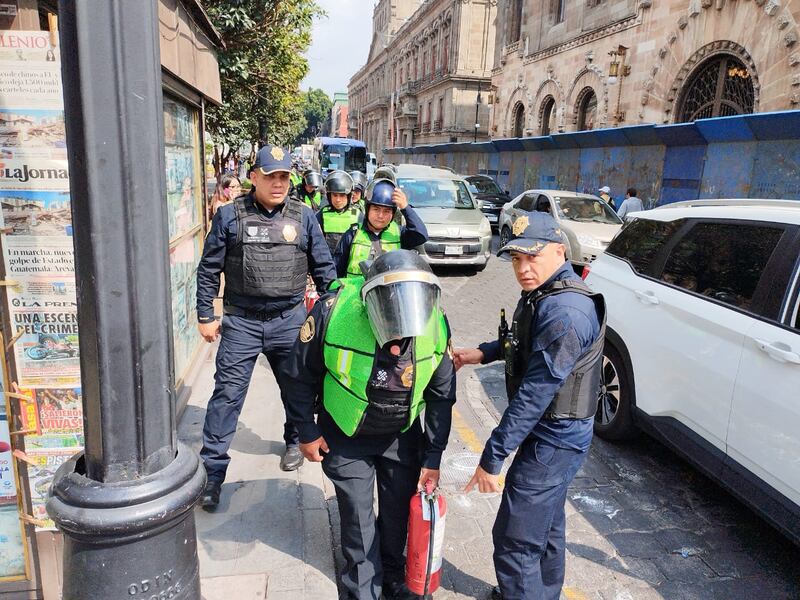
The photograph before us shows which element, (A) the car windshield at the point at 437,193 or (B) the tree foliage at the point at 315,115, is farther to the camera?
(B) the tree foliage at the point at 315,115

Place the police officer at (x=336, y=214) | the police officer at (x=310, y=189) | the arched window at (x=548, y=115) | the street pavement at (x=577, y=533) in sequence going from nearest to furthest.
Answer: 1. the street pavement at (x=577, y=533)
2. the police officer at (x=336, y=214)
3. the police officer at (x=310, y=189)
4. the arched window at (x=548, y=115)

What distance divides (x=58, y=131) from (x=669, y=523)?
3867mm

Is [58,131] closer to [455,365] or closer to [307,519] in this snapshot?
[455,365]

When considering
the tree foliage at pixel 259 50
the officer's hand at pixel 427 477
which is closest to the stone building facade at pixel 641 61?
the tree foliage at pixel 259 50

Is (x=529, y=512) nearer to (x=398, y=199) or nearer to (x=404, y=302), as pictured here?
(x=404, y=302)

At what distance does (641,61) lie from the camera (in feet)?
62.8

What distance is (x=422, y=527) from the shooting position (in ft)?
7.66

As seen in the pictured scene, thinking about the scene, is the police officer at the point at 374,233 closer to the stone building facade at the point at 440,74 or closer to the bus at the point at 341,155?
the bus at the point at 341,155

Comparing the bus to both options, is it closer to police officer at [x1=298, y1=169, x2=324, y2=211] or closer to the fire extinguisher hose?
police officer at [x1=298, y1=169, x2=324, y2=211]

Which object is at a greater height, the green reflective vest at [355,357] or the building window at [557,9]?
the building window at [557,9]

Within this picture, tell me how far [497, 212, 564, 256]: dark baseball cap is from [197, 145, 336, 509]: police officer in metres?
1.61

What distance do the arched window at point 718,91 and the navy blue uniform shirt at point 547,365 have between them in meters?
15.7

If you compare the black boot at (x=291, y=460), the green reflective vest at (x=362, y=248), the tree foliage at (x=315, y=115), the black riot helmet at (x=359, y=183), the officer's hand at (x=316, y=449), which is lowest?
the black boot at (x=291, y=460)

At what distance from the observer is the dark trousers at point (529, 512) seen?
2.42 meters
